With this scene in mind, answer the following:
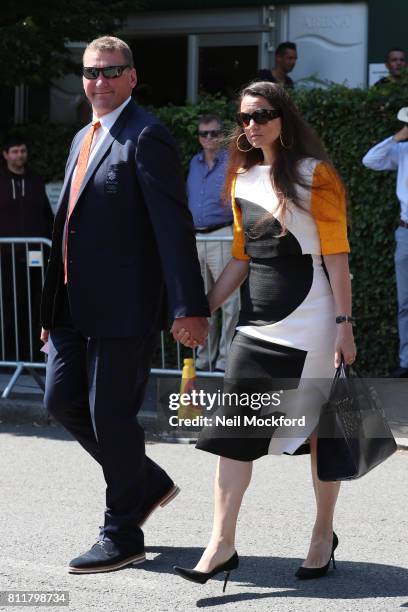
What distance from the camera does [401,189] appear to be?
9.44 meters

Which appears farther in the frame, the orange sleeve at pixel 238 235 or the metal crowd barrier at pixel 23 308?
the metal crowd barrier at pixel 23 308

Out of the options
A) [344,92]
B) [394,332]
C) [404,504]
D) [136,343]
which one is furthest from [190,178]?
[136,343]

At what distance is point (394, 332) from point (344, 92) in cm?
206

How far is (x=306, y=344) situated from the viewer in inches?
181

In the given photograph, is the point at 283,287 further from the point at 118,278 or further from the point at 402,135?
the point at 402,135

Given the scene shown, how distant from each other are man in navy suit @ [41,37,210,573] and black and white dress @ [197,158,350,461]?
290 millimetres

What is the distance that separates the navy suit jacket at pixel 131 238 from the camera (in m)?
4.71

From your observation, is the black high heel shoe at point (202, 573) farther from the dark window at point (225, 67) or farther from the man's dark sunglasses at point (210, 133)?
the dark window at point (225, 67)

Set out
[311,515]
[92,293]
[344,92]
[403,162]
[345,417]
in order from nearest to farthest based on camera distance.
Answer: [345,417] < [92,293] < [311,515] < [403,162] < [344,92]

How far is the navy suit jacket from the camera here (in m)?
4.71

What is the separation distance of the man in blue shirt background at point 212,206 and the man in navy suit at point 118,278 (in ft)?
15.6

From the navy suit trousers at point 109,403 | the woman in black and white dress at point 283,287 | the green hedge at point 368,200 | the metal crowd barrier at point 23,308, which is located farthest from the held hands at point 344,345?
the green hedge at point 368,200

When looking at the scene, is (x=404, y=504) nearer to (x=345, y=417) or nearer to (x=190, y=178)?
(x=345, y=417)

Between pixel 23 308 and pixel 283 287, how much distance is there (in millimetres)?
5730
